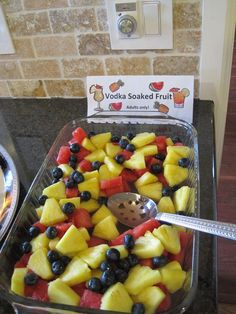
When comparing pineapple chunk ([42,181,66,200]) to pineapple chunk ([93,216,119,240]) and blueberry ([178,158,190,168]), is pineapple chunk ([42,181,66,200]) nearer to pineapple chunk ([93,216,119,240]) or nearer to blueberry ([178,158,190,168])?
pineapple chunk ([93,216,119,240])

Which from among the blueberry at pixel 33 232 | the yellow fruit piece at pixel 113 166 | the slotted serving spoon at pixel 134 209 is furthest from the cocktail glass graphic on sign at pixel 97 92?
the blueberry at pixel 33 232

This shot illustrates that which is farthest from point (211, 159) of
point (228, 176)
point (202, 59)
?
point (228, 176)

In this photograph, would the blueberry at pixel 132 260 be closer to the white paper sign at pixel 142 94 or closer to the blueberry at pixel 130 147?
the blueberry at pixel 130 147

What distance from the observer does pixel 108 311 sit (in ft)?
1.53

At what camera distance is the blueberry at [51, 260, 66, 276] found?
55 centimetres

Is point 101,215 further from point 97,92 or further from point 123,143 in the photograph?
point 97,92

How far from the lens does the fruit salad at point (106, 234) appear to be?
1.70 ft

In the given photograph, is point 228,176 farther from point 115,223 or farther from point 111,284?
point 111,284

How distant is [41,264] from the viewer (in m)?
0.56

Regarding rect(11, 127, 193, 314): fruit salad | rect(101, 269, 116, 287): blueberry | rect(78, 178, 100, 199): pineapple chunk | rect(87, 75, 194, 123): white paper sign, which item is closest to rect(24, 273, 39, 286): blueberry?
rect(11, 127, 193, 314): fruit salad

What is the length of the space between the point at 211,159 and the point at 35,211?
41 cm

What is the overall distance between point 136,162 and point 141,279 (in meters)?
0.29

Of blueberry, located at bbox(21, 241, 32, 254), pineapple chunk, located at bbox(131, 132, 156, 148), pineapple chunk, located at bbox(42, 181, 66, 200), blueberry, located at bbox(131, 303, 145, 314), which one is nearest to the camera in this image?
blueberry, located at bbox(131, 303, 145, 314)

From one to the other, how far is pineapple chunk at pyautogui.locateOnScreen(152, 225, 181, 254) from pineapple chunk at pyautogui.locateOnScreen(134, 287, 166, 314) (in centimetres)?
7
